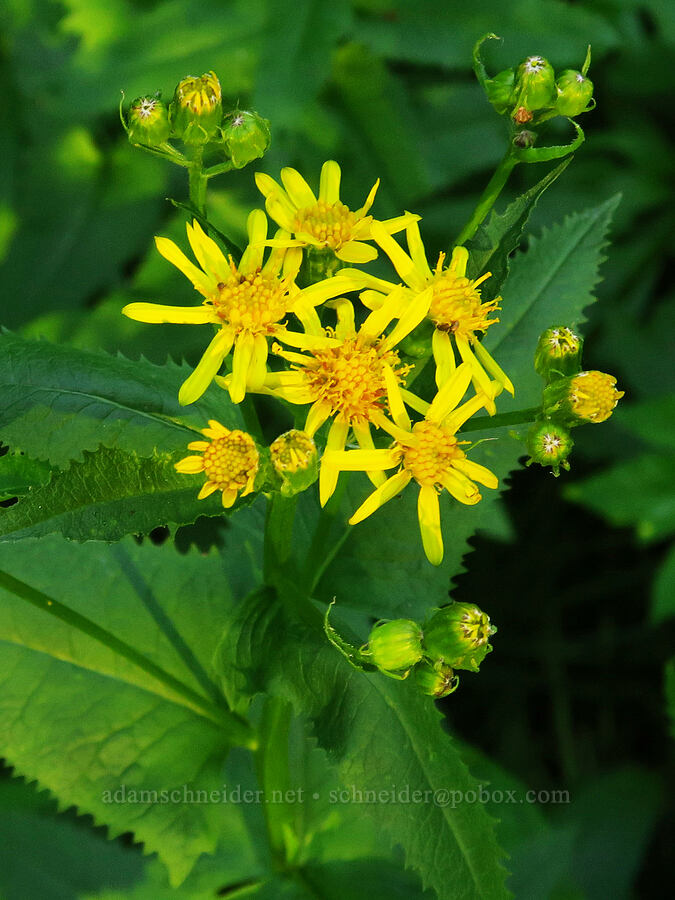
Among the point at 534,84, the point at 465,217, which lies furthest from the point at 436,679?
the point at 465,217

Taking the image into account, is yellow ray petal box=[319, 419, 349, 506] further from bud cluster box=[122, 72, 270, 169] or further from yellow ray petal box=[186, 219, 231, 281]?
bud cluster box=[122, 72, 270, 169]

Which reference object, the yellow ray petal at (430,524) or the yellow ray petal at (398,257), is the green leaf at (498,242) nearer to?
the yellow ray petal at (398,257)

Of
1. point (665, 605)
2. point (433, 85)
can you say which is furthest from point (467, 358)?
point (433, 85)

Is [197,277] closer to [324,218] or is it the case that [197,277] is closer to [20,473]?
[324,218]

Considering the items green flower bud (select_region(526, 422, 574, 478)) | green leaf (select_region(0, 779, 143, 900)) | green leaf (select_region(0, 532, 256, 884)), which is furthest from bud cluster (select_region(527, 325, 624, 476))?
green leaf (select_region(0, 779, 143, 900))

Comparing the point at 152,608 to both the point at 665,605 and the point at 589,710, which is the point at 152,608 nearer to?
the point at 665,605

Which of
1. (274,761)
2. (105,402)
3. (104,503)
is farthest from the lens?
(274,761)

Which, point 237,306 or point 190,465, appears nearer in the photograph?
point 190,465

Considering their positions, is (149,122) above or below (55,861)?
above
